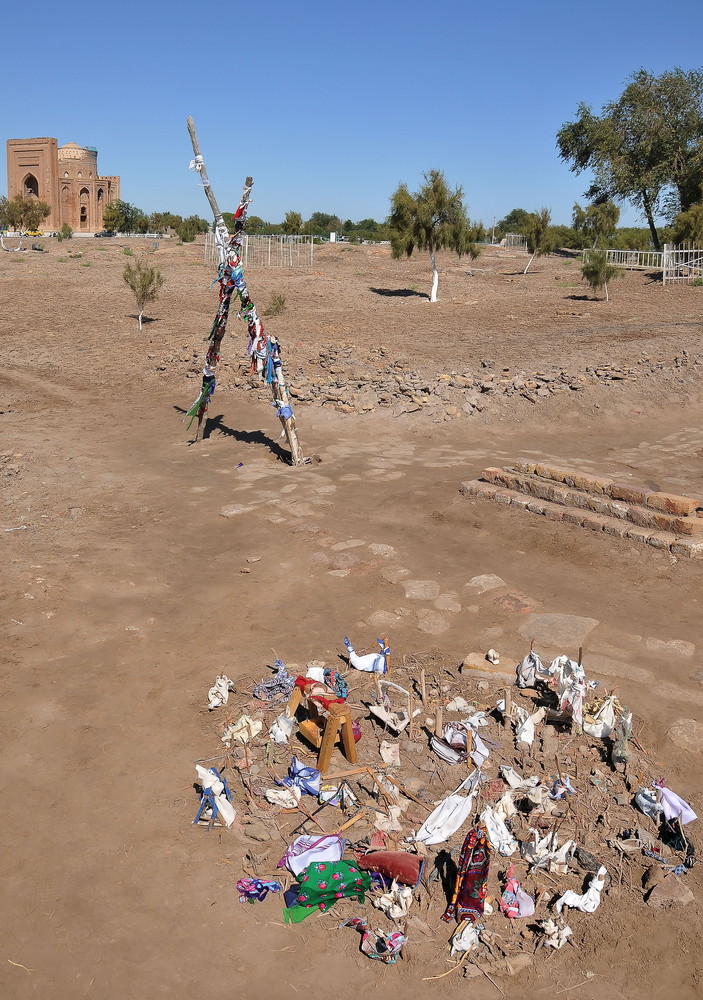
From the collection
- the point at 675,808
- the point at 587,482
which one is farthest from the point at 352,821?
the point at 587,482

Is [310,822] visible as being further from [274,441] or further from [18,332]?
[18,332]

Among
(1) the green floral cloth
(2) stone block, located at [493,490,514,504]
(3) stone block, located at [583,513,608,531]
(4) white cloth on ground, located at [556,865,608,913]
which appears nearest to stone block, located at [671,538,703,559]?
(3) stone block, located at [583,513,608,531]

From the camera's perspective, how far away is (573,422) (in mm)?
11016

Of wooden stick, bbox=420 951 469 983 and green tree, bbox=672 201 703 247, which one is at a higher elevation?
green tree, bbox=672 201 703 247

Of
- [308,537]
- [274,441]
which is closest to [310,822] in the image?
[308,537]

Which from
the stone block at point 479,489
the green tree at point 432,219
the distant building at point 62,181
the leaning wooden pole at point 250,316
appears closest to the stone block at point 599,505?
the stone block at point 479,489

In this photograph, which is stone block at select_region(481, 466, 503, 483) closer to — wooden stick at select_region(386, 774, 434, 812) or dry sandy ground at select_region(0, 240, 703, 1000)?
dry sandy ground at select_region(0, 240, 703, 1000)

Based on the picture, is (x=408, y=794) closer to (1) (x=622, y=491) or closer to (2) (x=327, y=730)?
(2) (x=327, y=730)

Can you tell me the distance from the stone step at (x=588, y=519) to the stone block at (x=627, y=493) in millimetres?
238

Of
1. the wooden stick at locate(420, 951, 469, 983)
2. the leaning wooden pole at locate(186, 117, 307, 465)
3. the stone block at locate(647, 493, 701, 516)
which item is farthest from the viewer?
the leaning wooden pole at locate(186, 117, 307, 465)

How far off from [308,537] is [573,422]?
5409mm

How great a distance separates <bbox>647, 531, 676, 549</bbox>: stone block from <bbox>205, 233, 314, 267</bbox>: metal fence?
24.0 metres

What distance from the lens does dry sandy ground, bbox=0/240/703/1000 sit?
323 cm

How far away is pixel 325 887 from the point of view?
3436 millimetres
